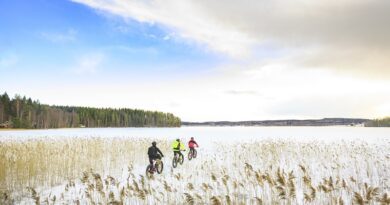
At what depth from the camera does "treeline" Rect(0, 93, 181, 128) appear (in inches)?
3706

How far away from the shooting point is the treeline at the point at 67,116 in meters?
94.1

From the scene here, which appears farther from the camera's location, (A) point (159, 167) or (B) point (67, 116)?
(B) point (67, 116)

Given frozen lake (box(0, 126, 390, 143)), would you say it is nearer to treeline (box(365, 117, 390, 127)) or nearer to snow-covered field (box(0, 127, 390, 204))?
snow-covered field (box(0, 127, 390, 204))

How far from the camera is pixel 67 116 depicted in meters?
119

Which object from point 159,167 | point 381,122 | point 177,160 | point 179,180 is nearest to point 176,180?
point 159,167

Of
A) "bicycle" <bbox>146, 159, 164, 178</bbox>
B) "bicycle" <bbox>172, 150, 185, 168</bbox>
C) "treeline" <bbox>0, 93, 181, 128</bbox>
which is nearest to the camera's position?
"bicycle" <bbox>146, 159, 164, 178</bbox>

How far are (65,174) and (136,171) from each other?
132 inches

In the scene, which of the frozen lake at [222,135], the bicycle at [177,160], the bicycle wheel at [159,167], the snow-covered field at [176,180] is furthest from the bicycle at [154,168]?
the frozen lake at [222,135]

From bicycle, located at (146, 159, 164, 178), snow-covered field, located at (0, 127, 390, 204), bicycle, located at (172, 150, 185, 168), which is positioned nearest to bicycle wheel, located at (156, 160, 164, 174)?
bicycle, located at (146, 159, 164, 178)

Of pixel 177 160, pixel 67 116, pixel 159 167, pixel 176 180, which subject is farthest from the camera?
pixel 67 116

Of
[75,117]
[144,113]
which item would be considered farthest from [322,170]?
[144,113]

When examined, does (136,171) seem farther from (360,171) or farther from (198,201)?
(360,171)

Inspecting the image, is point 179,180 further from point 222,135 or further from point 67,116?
point 67,116

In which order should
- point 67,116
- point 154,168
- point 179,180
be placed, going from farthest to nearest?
point 67,116 < point 154,168 < point 179,180
